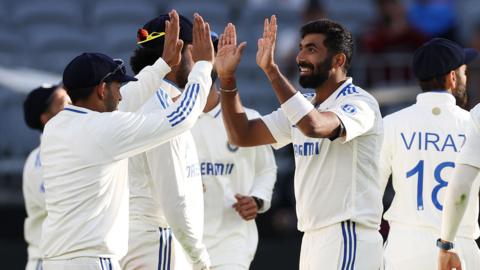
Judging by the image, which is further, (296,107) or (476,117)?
(476,117)

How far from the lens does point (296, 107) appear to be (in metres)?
5.52

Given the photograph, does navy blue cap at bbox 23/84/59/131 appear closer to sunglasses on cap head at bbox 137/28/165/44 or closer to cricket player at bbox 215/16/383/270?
sunglasses on cap head at bbox 137/28/165/44

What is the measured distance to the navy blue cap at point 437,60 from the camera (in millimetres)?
6570

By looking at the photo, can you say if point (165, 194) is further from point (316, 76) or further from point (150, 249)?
point (316, 76)

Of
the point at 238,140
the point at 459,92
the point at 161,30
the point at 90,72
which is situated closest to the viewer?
the point at 90,72

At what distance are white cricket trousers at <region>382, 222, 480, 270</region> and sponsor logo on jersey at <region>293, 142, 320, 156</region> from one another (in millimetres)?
940

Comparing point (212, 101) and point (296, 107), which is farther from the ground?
point (212, 101)

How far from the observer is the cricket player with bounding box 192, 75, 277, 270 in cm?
709

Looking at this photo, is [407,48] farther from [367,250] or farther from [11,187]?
[367,250]

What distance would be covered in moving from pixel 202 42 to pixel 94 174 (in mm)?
891

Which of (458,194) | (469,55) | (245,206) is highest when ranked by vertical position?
(469,55)

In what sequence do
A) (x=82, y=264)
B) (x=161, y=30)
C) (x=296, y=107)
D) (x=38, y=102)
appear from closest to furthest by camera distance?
(x=82, y=264)
(x=296, y=107)
(x=161, y=30)
(x=38, y=102)

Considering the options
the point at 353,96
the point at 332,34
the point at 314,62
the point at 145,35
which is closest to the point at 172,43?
the point at 145,35

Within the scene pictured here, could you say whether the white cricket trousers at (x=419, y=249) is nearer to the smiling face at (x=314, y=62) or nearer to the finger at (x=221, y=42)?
the smiling face at (x=314, y=62)
